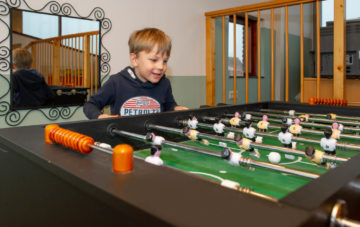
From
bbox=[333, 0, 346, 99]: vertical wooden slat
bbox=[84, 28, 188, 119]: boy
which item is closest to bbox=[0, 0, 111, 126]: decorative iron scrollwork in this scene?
bbox=[84, 28, 188, 119]: boy

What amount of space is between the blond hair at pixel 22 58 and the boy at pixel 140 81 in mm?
671

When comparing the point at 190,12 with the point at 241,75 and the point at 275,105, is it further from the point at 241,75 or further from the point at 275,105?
the point at 275,105

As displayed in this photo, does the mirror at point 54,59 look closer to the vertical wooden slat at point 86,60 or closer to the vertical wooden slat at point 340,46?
the vertical wooden slat at point 86,60

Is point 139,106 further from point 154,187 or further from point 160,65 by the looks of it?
point 154,187

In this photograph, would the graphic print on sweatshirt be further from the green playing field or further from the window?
the window

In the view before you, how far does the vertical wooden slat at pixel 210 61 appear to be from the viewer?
3.17 meters

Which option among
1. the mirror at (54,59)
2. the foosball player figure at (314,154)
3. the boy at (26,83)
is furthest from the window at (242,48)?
the foosball player figure at (314,154)

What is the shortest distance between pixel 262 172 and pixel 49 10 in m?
1.86

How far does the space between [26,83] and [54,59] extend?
0.81 ft

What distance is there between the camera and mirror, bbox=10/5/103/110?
1.95 metres

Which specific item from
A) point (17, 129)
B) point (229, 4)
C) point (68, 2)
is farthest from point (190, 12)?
point (17, 129)

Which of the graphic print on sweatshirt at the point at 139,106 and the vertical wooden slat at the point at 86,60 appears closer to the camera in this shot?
the graphic print on sweatshirt at the point at 139,106

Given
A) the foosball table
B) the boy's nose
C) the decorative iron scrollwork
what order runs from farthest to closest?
the decorative iron scrollwork, the boy's nose, the foosball table

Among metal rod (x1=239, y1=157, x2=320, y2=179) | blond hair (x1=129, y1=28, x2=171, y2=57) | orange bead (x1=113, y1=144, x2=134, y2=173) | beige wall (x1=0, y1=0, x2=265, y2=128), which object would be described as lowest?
metal rod (x1=239, y1=157, x2=320, y2=179)
